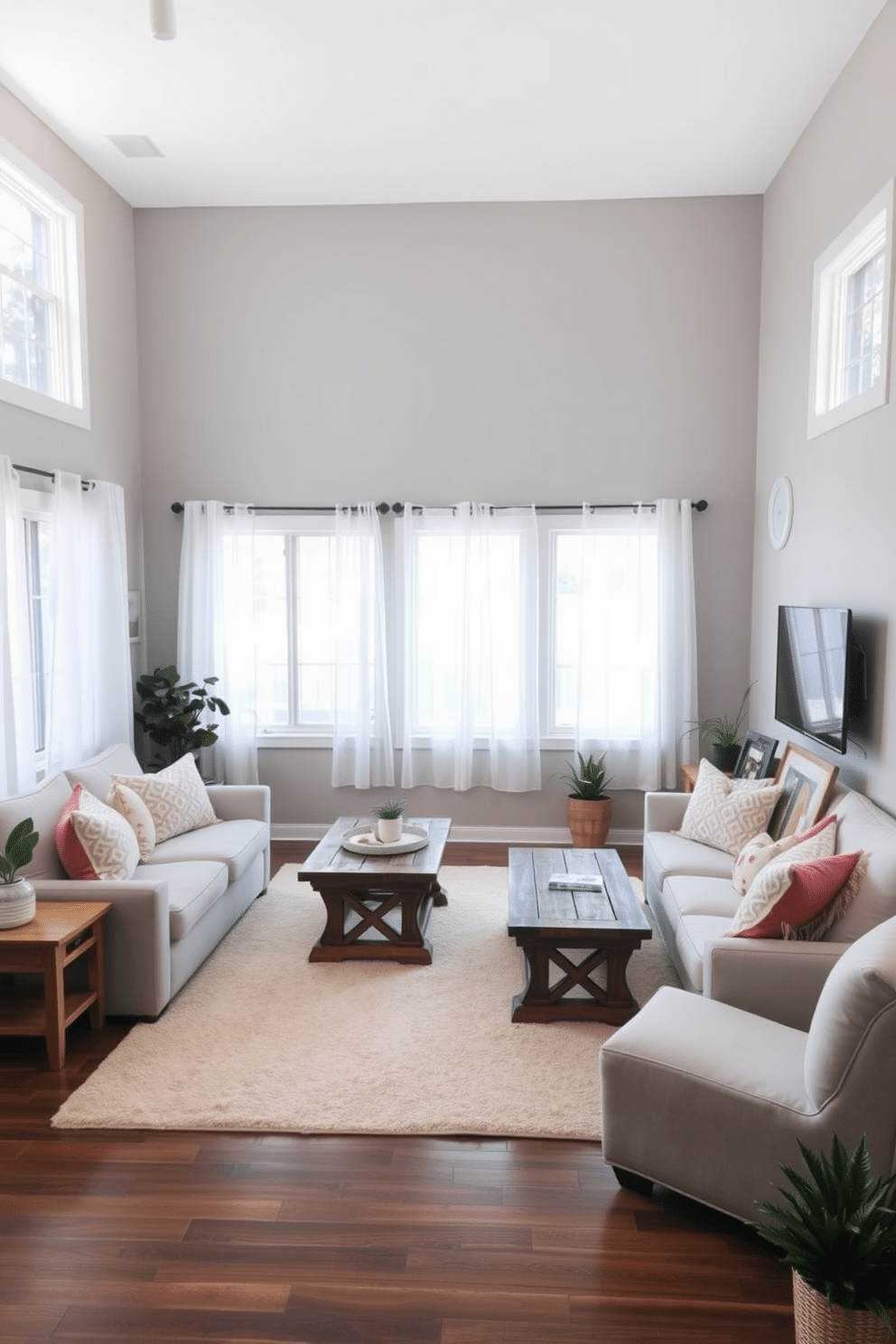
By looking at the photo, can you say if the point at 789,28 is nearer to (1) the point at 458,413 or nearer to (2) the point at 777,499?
(2) the point at 777,499

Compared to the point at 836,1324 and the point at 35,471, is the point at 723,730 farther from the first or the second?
the point at 836,1324

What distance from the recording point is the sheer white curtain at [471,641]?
598cm

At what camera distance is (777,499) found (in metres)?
5.35

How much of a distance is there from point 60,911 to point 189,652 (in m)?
2.77

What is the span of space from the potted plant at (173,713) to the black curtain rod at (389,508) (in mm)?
1084

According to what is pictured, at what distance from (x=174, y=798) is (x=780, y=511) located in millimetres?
3478

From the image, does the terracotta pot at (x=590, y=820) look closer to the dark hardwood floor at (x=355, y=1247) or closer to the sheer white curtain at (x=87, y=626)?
the sheer white curtain at (x=87, y=626)

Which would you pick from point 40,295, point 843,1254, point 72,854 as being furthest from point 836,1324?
point 40,295

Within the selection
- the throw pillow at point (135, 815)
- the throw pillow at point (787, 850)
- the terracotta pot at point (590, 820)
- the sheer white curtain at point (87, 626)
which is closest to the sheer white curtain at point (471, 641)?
→ the terracotta pot at point (590, 820)

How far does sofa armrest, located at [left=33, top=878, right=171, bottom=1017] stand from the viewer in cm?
359

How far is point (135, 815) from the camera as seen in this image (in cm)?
436

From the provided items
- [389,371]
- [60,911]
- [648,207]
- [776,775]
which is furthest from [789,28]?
[60,911]

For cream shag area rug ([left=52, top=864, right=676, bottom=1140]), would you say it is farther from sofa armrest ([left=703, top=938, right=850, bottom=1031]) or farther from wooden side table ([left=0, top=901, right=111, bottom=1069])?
sofa armrest ([left=703, top=938, right=850, bottom=1031])

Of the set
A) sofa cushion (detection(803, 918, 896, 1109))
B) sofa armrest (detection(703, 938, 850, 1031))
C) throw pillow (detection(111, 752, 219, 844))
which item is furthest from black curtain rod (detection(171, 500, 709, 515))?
sofa cushion (detection(803, 918, 896, 1109))
